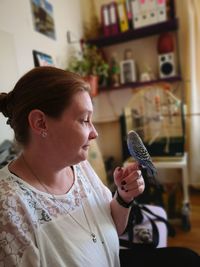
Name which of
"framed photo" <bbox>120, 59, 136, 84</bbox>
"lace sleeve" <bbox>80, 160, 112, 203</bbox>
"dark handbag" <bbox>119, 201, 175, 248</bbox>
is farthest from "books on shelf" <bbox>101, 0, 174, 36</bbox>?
"lace sleeve" <bbox>80, 160, 112, 203</bbox>

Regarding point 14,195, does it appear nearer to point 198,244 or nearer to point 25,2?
point 25,2

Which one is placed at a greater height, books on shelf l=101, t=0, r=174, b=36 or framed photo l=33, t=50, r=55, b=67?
books on shelf l=101, t=0, r=174, b=36

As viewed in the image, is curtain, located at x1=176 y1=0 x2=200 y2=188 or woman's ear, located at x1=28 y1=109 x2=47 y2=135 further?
curtain, located at x1=176 y1=0 x2=200 y2=188

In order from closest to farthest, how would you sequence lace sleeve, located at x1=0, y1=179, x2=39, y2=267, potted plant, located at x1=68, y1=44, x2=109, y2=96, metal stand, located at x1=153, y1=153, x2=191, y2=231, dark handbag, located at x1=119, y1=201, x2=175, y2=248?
lace sleeve, located at x1=0, y1=179, x2=39, y2=267 → dark handbag, located at x1=119, y1=201, x2=175, y2=248 → metal stand, located at x1=153, y1=153, x2=191, y2=231 → potted plant, located at x1=68, y1=44, x2=109, y2=96

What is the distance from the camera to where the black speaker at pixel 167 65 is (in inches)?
92.4

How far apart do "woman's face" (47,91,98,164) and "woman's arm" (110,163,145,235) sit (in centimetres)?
19

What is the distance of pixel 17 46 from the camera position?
1464 mm

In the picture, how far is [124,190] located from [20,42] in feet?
3.75

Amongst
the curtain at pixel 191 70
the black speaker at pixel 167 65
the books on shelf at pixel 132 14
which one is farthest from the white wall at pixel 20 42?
the curtain at pixel 191 70

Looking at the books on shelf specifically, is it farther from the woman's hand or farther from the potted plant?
the woman's hand

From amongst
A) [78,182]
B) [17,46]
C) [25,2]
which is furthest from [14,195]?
[25,2]

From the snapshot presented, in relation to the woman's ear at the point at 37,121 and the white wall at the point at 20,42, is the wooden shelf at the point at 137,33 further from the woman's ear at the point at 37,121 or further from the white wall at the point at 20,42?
the woman's ear at the point at 37,121

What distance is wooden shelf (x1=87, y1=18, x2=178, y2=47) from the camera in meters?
2.27

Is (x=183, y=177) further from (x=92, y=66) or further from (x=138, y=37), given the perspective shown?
(x=138, y=37)
